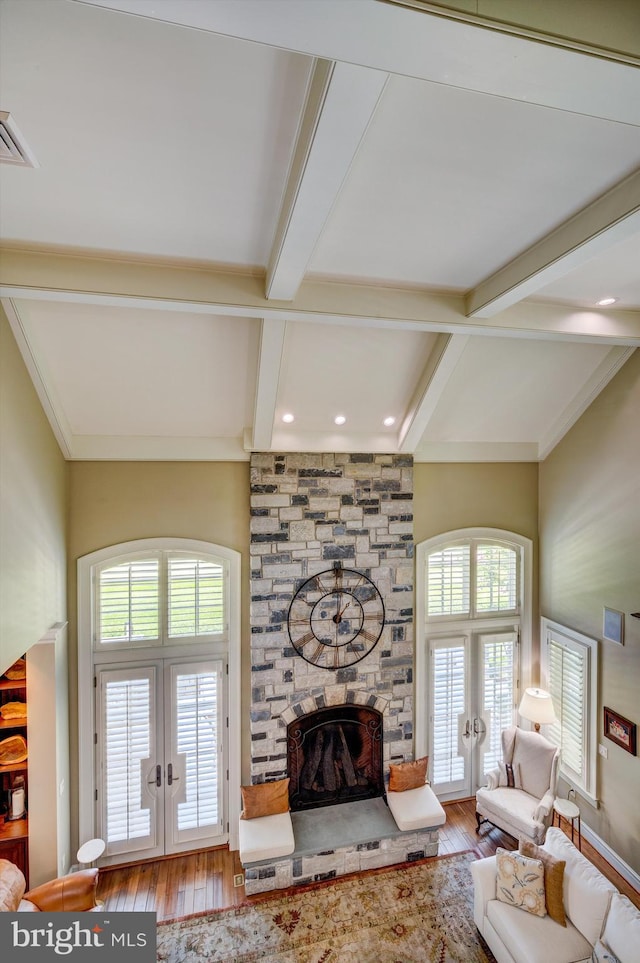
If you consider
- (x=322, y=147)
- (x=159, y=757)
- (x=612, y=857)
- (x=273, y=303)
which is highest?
(x=322, y=147)

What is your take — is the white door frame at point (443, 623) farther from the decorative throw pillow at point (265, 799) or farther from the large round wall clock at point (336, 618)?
the decorative throw pillow at point (265, 799)

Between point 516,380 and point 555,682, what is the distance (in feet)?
12.3

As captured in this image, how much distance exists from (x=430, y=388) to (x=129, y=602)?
12.7 ft

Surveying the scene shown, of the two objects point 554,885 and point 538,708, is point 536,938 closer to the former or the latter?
point 554,885

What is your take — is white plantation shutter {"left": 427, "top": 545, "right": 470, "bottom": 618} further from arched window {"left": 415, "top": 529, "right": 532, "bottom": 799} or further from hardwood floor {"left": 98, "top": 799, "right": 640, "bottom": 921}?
hardwood floor {"left": 98, "top": 799, "right": 640, "bottom": 921}

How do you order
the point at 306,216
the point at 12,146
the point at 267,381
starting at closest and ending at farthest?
the point at 12,146 < the point at 306,216 < the point at 267,381

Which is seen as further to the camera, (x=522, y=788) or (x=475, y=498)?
(x=475, y=498)

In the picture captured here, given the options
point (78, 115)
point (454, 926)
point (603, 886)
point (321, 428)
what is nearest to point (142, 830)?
point (454, 926)

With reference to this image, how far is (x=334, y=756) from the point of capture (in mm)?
5477

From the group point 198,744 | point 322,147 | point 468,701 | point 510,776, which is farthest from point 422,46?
point 510,776

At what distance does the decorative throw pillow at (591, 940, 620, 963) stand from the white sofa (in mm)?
21

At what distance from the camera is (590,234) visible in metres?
2.56

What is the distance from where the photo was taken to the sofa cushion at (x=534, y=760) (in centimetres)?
535

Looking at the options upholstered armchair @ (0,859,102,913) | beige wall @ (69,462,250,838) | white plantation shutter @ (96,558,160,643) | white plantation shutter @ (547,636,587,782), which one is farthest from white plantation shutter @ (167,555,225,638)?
white plantation shutter @ (547,636,587,782)
